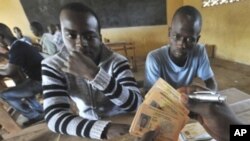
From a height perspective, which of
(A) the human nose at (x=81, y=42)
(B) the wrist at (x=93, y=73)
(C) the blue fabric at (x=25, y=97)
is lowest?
(C) the blue fabric at (x=25, y=97)

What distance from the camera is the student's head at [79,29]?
0.89 meters

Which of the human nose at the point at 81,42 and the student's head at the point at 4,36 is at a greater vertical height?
the student's head at the point at 4,36

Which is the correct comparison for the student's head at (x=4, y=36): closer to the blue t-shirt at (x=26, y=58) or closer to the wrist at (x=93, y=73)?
the blue t-shirt at (x=26, y=58)

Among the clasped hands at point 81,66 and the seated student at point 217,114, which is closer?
the seated student at point 217,114

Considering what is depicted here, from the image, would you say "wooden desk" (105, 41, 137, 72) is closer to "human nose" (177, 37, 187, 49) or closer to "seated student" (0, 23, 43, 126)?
"seated student" (0, 23, 43, 126)

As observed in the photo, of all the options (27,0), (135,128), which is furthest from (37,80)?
(27,0)

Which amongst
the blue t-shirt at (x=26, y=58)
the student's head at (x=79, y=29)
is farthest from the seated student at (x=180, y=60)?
the blue t-shirt at (x=26, y=58)

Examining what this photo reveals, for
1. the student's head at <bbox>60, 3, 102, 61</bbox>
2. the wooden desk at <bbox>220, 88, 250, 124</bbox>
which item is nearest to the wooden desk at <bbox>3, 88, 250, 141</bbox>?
the wooden desk at <bbox>220, 88, 250, 124</bbox>

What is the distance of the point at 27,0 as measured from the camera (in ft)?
15.1

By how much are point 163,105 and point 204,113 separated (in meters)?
0.15

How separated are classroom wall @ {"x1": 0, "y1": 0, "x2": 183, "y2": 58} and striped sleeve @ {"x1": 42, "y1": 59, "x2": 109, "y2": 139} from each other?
401cm

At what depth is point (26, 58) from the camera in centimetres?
→ 217

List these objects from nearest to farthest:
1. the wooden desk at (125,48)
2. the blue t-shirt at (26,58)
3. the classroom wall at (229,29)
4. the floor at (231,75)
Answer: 1. the blue t-shirt at (26,58)
2. the floor at (231,75)
3. the classroom wall at (229,29)
4. the wooden desk at (125,48)

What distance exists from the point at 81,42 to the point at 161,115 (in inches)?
20.9
